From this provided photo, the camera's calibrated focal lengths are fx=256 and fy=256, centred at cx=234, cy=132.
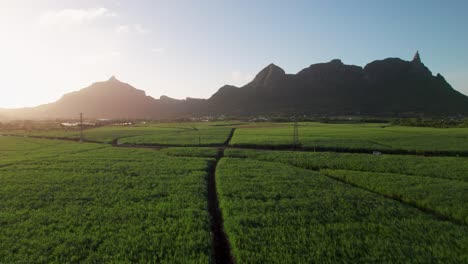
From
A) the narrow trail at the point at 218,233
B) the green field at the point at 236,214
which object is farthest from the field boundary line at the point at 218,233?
the green field at the point at 236,214

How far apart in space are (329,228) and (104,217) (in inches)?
484

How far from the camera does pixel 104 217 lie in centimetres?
1459

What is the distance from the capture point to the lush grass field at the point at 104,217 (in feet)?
35.9

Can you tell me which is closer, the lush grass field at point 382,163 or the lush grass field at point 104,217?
the lush grass field at point 104,217

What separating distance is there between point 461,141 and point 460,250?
142ft

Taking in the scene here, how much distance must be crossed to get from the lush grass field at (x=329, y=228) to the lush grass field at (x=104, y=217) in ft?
7.19

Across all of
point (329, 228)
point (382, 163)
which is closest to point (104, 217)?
point (329, 228)

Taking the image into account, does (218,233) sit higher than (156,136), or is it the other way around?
(156,136)

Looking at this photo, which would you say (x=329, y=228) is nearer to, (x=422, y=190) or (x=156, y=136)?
(x=422, y=190)

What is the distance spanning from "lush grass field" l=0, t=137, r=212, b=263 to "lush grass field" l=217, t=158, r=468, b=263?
2.19 metres

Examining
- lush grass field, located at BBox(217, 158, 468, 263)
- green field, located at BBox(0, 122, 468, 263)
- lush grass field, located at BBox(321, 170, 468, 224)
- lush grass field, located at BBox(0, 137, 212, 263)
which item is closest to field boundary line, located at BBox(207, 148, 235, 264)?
green field, located at BBox(0, 122, 468, 263)

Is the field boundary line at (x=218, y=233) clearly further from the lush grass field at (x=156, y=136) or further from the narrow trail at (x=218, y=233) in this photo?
the lush grass field at (x=156, y=136)

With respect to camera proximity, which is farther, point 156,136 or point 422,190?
point 156,136

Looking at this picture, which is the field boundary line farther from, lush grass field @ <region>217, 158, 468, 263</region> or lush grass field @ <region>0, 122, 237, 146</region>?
lush grass field @ <region>0, 122, 237, 146</region>
